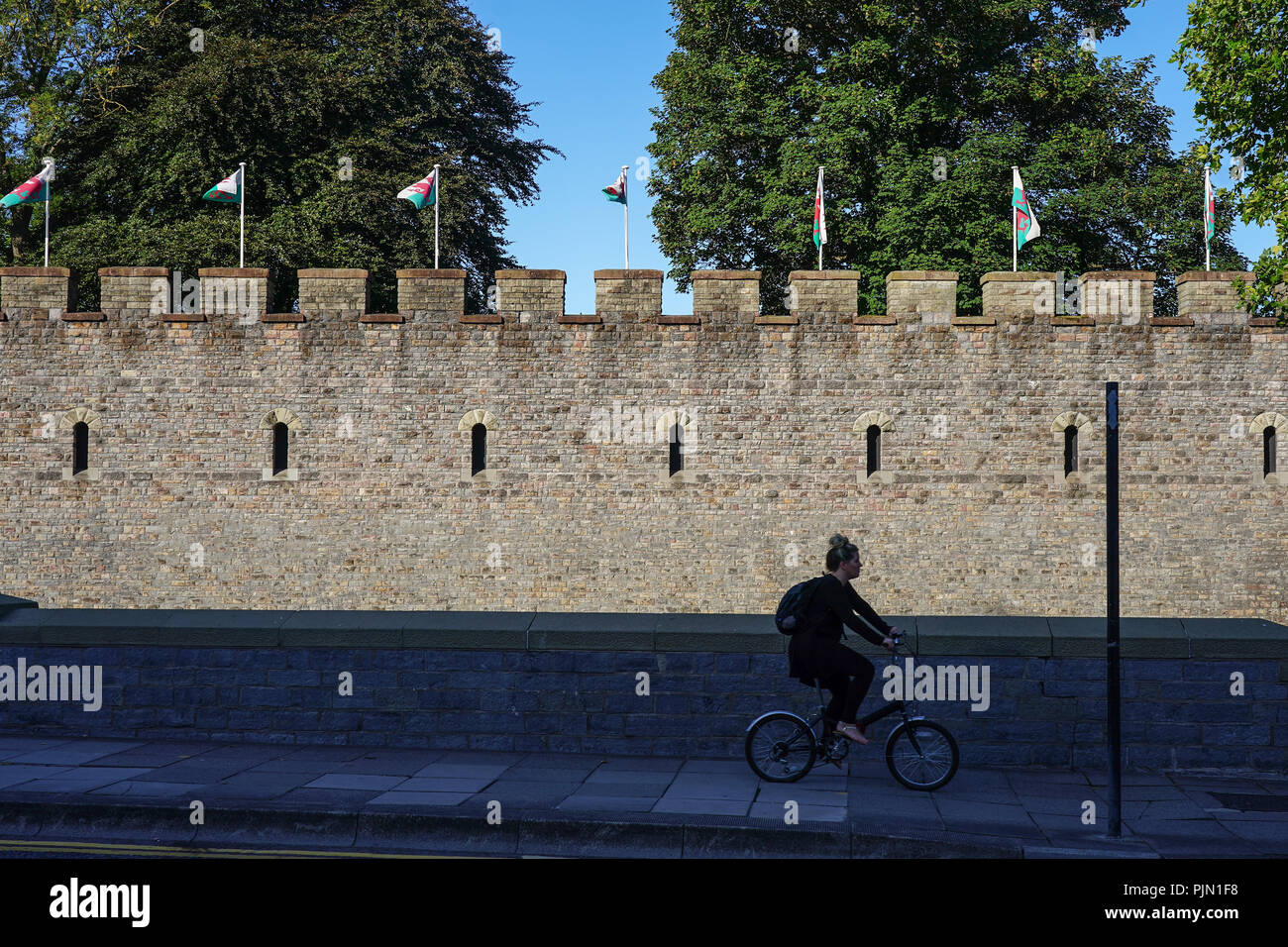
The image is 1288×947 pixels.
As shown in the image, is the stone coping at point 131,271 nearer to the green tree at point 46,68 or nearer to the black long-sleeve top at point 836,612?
the green tree at point 46,68

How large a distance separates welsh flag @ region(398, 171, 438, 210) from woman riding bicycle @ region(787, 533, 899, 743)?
1405cm

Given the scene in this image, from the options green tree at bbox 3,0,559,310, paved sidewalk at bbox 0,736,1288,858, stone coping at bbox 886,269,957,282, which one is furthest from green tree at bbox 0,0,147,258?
paved sidewalk at bbox 0,736,1288,858

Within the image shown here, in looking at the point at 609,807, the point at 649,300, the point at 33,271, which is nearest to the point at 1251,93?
the point at 649,300

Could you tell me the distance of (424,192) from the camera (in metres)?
20.3

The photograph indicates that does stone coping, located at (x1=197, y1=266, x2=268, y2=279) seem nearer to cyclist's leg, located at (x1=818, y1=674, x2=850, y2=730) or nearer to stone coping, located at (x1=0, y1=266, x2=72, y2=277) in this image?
stone coping, located at (x1=0, y1=266, x2=72, y2=277)

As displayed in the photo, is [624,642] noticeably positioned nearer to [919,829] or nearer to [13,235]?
[919,829]

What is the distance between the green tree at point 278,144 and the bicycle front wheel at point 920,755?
20566 mm

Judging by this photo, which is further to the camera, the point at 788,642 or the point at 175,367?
the point at 175,367

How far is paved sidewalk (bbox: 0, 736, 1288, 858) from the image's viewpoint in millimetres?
6918

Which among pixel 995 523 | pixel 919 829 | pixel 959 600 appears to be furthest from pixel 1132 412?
pixel 919 829

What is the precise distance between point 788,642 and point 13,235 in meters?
26.9
